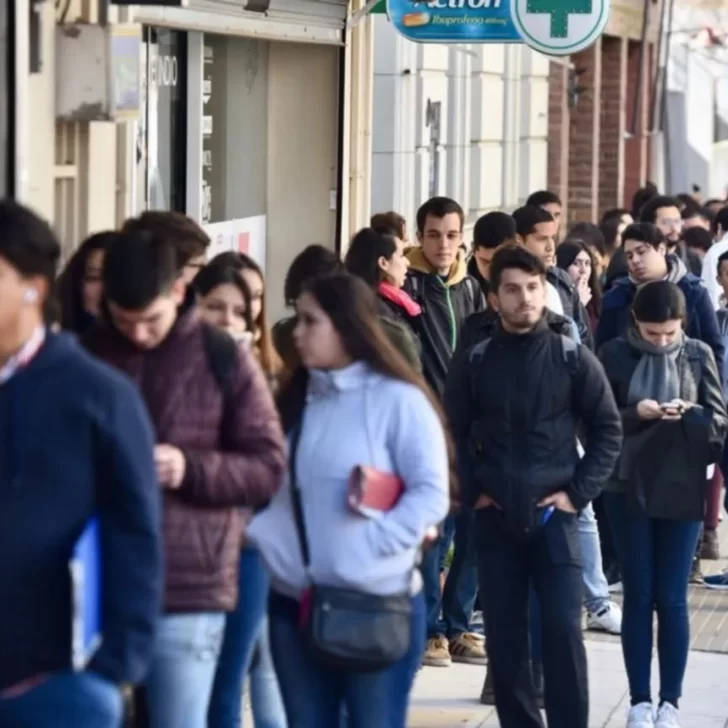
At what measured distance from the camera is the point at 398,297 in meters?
8.41

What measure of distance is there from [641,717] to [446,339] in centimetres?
199

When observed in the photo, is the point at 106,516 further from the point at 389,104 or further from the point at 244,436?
the point at 389,104

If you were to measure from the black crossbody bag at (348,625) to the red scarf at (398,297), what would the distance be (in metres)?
3.02

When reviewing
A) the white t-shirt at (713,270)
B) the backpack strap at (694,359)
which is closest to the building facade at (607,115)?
the white t-shirt at (713,270)

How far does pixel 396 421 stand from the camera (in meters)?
5.39

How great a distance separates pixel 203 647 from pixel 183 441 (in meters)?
0.50

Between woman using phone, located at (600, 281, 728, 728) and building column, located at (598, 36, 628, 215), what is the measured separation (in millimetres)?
16744

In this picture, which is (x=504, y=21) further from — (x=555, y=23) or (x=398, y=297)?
(x=398, y=297)

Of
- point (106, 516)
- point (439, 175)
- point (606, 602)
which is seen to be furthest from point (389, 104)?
point (106, 516)

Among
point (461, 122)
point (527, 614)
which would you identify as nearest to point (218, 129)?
point (527, 614)

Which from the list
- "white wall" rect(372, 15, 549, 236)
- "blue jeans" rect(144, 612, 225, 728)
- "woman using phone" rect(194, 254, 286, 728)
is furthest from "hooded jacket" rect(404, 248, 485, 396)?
"white wall" rect(372, 15, 549, 236)

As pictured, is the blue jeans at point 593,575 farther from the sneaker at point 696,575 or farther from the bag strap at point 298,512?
the bag strap at point 298,512

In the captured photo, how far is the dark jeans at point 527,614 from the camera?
6.80 m

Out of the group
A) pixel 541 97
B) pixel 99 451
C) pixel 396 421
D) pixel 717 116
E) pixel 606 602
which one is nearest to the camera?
pixel 99 451
